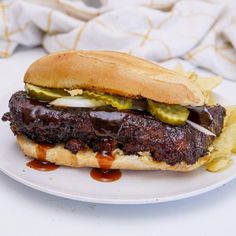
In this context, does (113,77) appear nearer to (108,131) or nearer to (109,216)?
(108,131)

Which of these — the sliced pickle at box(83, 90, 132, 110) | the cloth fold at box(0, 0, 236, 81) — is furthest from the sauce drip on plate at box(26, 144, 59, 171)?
the cloth fold at box(0, 0, 236, 81)

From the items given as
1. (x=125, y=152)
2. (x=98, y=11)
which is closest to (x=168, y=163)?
(x=125, y=152)

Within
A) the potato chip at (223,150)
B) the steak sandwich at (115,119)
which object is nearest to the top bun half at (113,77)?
the steak sandwich at (115,119)

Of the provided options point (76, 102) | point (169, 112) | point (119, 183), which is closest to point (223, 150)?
point (169, 112)

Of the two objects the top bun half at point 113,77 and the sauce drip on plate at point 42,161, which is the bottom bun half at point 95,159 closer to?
the sauce drip on plate at point 42,161

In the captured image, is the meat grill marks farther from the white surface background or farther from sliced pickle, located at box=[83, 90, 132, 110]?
the white surface background
